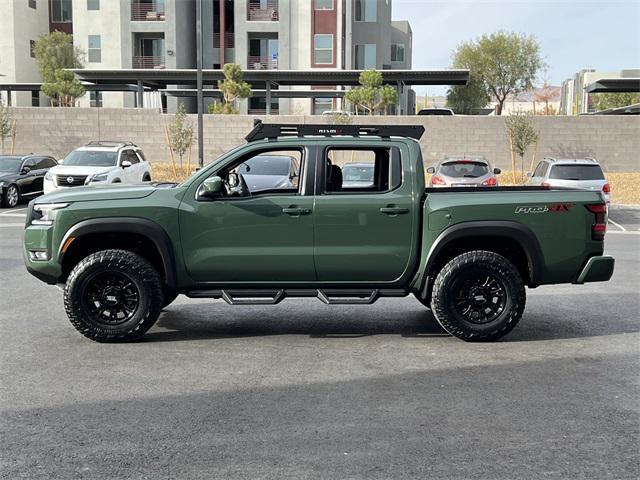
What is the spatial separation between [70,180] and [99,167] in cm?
104

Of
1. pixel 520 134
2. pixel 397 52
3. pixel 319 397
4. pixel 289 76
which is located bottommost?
pixel 319 397

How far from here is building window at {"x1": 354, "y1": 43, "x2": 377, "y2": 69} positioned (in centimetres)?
5584

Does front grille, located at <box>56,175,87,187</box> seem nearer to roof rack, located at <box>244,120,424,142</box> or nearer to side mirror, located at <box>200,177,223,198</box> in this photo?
roof rack, located at <box>244,120,424,142</box>

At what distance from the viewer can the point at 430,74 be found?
133 ft

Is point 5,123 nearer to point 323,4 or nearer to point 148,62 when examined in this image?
point 148,62

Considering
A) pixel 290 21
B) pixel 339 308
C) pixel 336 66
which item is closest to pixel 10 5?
pixel 290 21

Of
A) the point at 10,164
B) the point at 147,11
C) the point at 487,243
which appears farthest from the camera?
the point at 147,11

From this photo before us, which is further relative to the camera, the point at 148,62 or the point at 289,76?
the point at 148,62

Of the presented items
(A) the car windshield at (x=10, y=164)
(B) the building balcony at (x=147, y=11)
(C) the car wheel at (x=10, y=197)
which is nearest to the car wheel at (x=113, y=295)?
(C) the car wheel at (x=10, y=197)

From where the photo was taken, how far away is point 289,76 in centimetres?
4134

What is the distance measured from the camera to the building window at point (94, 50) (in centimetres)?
5425

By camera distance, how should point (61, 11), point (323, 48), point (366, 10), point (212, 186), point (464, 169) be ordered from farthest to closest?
point (61, 11) → point (366, 10) → point (323, 48) → point (464, 169) → point (212, 186)

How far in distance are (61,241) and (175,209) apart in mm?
1167

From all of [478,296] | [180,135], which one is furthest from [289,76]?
[478,296]
